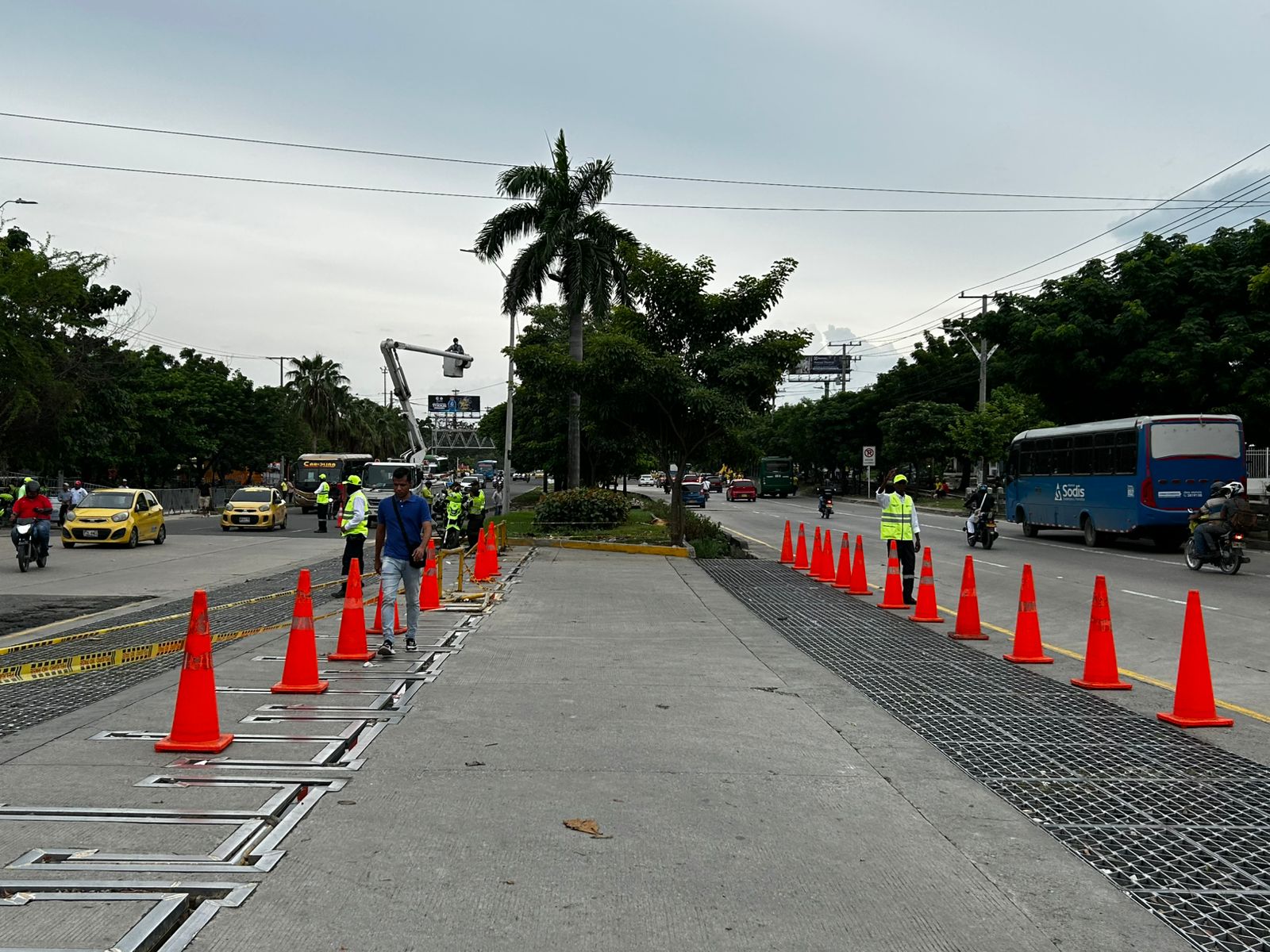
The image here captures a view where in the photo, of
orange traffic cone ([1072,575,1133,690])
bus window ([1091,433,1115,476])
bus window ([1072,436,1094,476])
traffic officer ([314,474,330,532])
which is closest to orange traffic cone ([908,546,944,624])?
orange traffic cone ([1072,575,1133,690])

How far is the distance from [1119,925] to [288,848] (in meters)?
3.36

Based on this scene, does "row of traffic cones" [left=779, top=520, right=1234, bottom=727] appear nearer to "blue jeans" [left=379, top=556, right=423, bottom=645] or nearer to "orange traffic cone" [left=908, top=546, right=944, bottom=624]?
"orange traffic cone" [left=908, top=546, right=944, bottom=624]

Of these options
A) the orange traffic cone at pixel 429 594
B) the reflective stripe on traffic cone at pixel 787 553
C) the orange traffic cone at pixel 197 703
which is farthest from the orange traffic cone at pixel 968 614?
the reflective stripe on traffic cone at pixel 787 553

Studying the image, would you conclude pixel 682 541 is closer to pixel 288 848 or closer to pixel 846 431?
pixel 288 848

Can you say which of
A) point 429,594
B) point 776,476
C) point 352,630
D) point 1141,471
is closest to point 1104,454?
point 1141,471

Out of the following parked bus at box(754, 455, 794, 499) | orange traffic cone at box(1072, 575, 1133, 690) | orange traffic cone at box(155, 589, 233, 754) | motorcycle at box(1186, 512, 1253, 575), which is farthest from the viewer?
parked bus at box(754, 455, 794, 499)

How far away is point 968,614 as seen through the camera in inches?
490

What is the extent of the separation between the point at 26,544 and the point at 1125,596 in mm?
18445

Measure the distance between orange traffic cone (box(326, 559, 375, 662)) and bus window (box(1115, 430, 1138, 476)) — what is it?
68.5 feet

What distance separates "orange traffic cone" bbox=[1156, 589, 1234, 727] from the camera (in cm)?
793

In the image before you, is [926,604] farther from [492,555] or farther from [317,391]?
[317,391]

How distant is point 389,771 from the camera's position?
6266 mm

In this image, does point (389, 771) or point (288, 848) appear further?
point (389, 771)

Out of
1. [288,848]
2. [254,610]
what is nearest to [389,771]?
[288,848]
